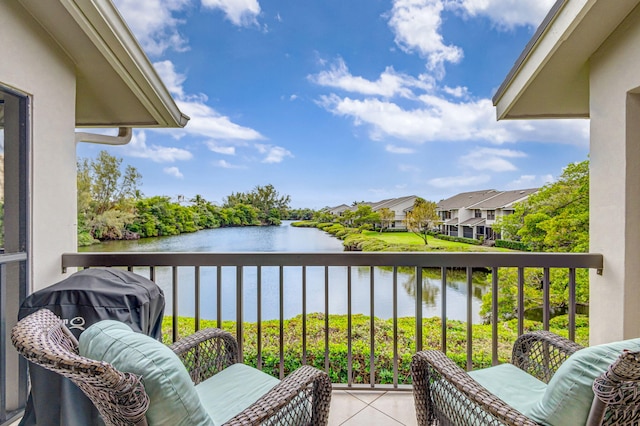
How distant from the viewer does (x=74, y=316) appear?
172 cm

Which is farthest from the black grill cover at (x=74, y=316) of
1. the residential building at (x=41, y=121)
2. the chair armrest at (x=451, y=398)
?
the chair armrest at (x=451, y=398)

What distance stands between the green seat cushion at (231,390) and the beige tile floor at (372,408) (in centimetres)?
74

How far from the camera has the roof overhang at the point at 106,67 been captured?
7.35ft

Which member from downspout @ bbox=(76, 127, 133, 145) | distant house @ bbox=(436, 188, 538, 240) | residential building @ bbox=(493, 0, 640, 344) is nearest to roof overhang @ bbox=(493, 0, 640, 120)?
residential building @ bbox=(493, 0, 640, 344)

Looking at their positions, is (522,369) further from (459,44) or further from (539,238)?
(459,44)

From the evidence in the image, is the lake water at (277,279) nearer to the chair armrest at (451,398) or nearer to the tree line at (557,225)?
the chair armrest at (451,398)

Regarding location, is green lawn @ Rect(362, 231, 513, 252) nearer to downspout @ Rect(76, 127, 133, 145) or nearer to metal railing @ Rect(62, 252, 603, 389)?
metal railing @ Rect(62, 252, 603, 389)

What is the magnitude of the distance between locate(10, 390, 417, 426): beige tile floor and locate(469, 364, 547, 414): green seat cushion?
2.21 feet

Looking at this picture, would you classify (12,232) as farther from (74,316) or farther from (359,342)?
(359,342)

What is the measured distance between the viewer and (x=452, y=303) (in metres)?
5.02

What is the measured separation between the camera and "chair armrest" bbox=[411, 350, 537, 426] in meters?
1.27

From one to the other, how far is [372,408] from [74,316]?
190cm

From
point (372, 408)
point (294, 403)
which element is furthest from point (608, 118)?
point (294, 403)

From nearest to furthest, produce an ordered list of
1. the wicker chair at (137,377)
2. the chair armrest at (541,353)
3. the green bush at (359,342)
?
the wicker chair at (137,377) < the chair armrest at (541,353) < the green bush at (359,342)
